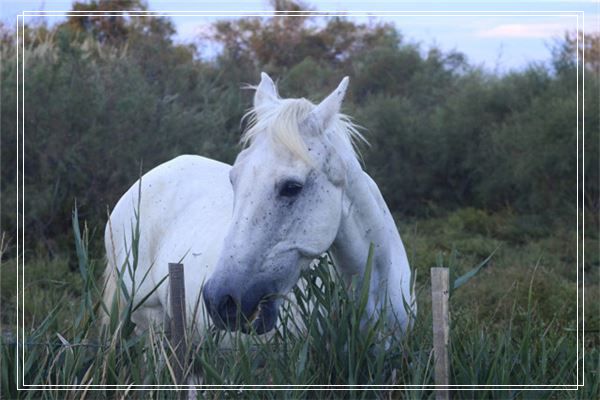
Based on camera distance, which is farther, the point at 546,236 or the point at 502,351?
the point at 546,236

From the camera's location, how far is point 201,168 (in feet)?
16.4

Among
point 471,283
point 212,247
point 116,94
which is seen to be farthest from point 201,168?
point 116,94

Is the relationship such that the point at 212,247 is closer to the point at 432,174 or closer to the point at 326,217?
the point at 326,217

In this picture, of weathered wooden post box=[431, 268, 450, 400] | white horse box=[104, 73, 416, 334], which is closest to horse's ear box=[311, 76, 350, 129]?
white horse box=[104, 73, 416, 334]

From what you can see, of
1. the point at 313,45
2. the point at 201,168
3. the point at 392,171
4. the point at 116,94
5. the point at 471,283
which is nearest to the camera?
the point at 201,168

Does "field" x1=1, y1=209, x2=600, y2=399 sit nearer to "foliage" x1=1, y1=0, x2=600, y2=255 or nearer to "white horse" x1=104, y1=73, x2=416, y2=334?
"white horse" x1=104, y1=73, x2=416, y2=334

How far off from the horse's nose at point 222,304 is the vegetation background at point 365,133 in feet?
9.16

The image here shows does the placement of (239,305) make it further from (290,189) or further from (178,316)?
(290,189)

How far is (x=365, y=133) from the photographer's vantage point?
11844 mm

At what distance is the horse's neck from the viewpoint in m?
3.32

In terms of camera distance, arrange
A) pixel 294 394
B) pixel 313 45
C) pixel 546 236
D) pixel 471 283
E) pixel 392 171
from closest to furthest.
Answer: pixel 294 394
pixel 471 283
pixel 546 236
pixel 392 171
pixel 313 45

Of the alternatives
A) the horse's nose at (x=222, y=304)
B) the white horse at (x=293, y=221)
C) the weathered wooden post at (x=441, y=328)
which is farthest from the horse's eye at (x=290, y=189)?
the weathered wooden post at (x=441, y=328)

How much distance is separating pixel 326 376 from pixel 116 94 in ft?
22.5

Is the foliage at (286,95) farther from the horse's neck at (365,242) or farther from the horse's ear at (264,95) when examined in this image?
the horse's neck at (365,242)
